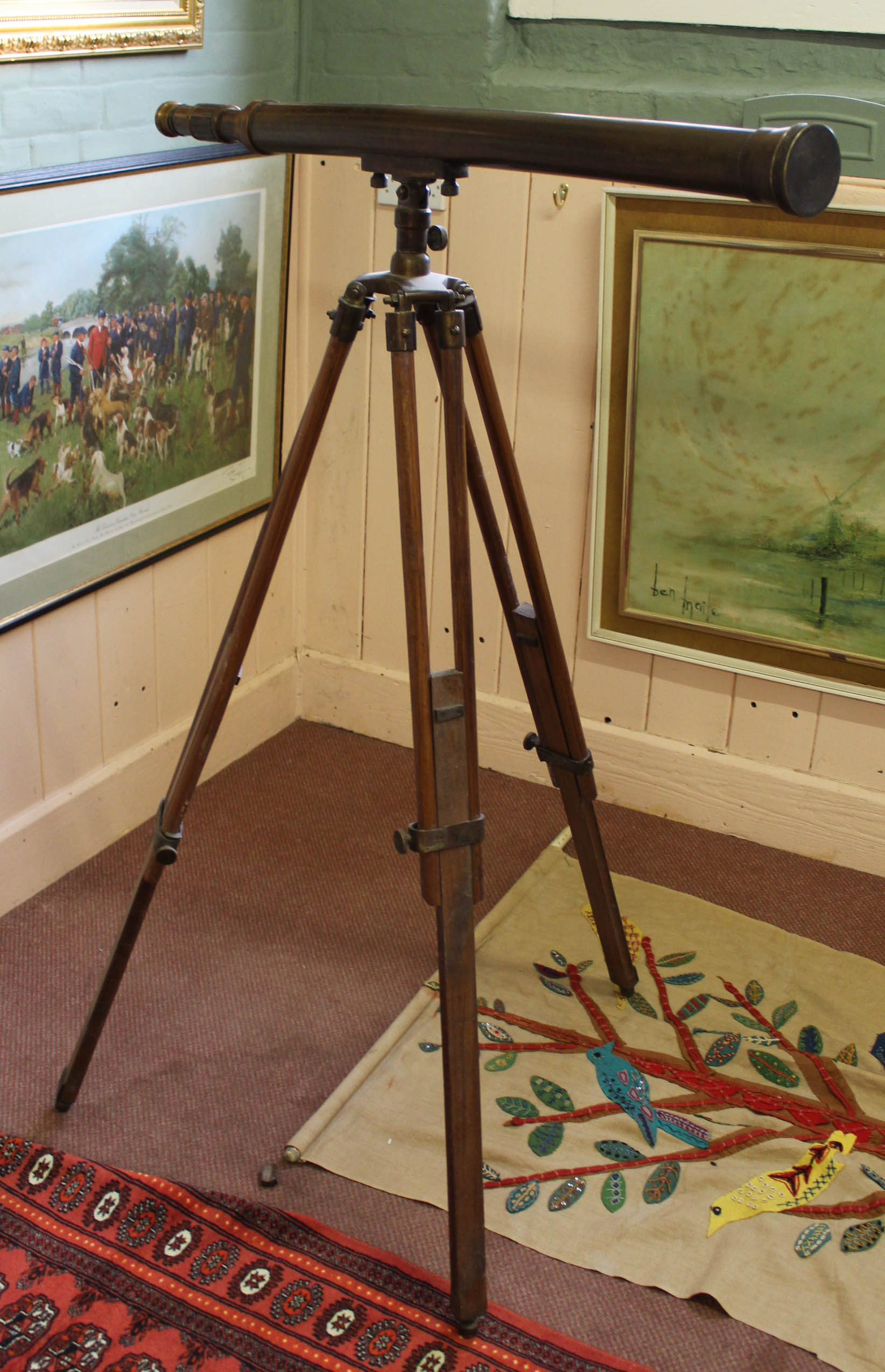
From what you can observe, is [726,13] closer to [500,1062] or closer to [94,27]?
[94,27]

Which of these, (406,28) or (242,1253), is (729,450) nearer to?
(406,28)

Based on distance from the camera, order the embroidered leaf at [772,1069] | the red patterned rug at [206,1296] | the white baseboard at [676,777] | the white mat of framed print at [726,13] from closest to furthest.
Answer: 1. the red patterned rug at [206,1296]
2. the embroidered leaf at [772,1069]
3. the white mat of framed print at [726,13]
4. the white baseboard at [676,777]

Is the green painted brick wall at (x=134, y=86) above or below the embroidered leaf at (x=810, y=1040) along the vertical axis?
above

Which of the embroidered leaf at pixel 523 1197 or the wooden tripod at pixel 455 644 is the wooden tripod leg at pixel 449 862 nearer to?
the wooden tripod at pixel 455 644

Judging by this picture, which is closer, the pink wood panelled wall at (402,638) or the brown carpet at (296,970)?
the brown carpet at (296,970)

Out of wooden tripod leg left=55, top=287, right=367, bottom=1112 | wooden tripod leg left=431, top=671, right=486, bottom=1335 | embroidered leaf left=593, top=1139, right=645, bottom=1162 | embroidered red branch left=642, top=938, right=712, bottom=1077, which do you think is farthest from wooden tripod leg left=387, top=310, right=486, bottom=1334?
embroidered red branch left=642, top=938, right=712, bottom=1077

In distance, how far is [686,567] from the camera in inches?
97.4

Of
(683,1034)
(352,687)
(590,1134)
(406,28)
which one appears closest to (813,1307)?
(590,1134)

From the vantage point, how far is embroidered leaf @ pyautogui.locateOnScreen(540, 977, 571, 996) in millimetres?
2135

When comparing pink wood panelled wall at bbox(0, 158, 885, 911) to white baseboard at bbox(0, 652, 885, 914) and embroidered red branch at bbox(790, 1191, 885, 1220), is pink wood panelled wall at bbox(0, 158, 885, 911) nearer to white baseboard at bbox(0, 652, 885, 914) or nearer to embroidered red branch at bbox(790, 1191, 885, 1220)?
white baseboard at bbox(0, 652, 885, 914)

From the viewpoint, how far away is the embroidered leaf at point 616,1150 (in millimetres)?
1807

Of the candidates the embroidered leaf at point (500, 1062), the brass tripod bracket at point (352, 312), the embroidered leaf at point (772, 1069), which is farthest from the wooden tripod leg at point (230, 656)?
the embroidered leaf at point (772, 1069)

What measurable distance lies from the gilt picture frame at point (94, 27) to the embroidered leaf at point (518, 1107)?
1.70m

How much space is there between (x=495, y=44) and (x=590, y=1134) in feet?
6.22
